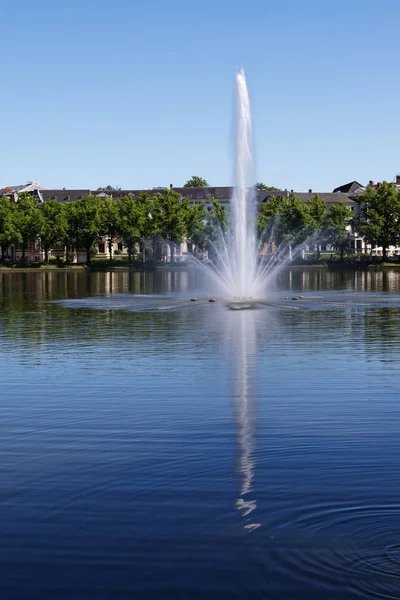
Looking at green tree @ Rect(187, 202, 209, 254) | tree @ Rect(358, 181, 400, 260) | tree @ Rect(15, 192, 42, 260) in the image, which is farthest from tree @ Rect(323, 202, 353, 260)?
tree @ Rect(15, 192, 42, 260)

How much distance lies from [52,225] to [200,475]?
6527 inches

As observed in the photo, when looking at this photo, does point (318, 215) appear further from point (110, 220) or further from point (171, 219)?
point (110, 220)

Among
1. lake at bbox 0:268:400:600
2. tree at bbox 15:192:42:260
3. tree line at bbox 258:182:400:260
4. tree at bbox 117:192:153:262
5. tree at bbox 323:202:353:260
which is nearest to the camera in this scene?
lake at bbox 0:268:400:600

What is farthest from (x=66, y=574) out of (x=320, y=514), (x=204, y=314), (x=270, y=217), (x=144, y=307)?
(x=270, y=217)

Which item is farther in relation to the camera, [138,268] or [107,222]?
[107,222]

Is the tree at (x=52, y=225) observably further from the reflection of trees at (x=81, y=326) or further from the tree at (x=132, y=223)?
the reflection of trees at (x=81, y=326)

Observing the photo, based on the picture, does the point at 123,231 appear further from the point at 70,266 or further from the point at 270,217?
the point at 270,217

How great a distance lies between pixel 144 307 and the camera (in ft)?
185

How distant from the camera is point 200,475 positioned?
46.6 ft

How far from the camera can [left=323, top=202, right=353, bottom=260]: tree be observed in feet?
599

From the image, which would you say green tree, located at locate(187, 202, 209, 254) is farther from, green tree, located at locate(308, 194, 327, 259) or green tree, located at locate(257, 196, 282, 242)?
green tree, located at locate(308, 194, 327, 259)

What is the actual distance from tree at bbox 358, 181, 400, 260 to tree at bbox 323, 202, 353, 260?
163 inches

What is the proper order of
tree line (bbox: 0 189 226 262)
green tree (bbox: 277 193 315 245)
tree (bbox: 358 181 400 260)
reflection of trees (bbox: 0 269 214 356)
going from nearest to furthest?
reflection of trees (bbox: 0 269 214 356) → tree line (bbox: 0 189 226 262) → tree (bbox: 358 181 400 260) → green tree (bbox: 277 193 315 245)

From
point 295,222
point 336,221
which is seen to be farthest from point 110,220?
point 336,221
